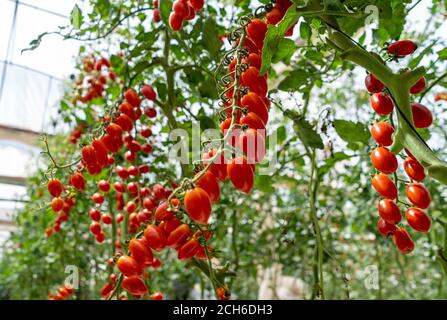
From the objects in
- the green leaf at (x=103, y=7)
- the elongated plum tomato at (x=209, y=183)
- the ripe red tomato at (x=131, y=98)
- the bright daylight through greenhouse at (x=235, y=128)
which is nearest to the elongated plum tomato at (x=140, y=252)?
the bright daylight through greenhouse at (x=235, y=128)

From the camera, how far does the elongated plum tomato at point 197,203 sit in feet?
1.25

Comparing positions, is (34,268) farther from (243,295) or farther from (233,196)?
(233,196)

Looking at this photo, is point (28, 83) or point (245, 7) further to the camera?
point (28, 83)

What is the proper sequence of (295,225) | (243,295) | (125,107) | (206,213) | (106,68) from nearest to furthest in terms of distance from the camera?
(206,213)
(125,107)
(106,68)
(295,225)
(243,295)

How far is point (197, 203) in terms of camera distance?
15.1 inches

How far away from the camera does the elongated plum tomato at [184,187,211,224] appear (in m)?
0.38

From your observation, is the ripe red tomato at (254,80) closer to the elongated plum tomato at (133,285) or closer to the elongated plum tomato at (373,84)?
the elongated plum tomato at (373,84)

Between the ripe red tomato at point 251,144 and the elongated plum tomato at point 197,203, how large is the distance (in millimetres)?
54

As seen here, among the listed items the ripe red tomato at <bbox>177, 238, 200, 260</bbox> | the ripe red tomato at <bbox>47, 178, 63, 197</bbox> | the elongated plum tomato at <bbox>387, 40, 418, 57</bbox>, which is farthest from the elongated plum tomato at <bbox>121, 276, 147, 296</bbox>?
the elongated plum tomato at <bbox>387, 40, 418, 57</bbox>

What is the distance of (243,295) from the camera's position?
10.1ft

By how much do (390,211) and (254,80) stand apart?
230mm

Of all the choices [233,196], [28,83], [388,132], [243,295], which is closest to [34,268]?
[243,295]

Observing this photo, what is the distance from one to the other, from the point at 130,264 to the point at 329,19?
36 cm

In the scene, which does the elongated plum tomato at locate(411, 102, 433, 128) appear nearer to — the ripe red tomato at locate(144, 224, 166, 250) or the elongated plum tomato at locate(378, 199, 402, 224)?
the elongated plum tomato at locate(378, 199, 402, 224)
